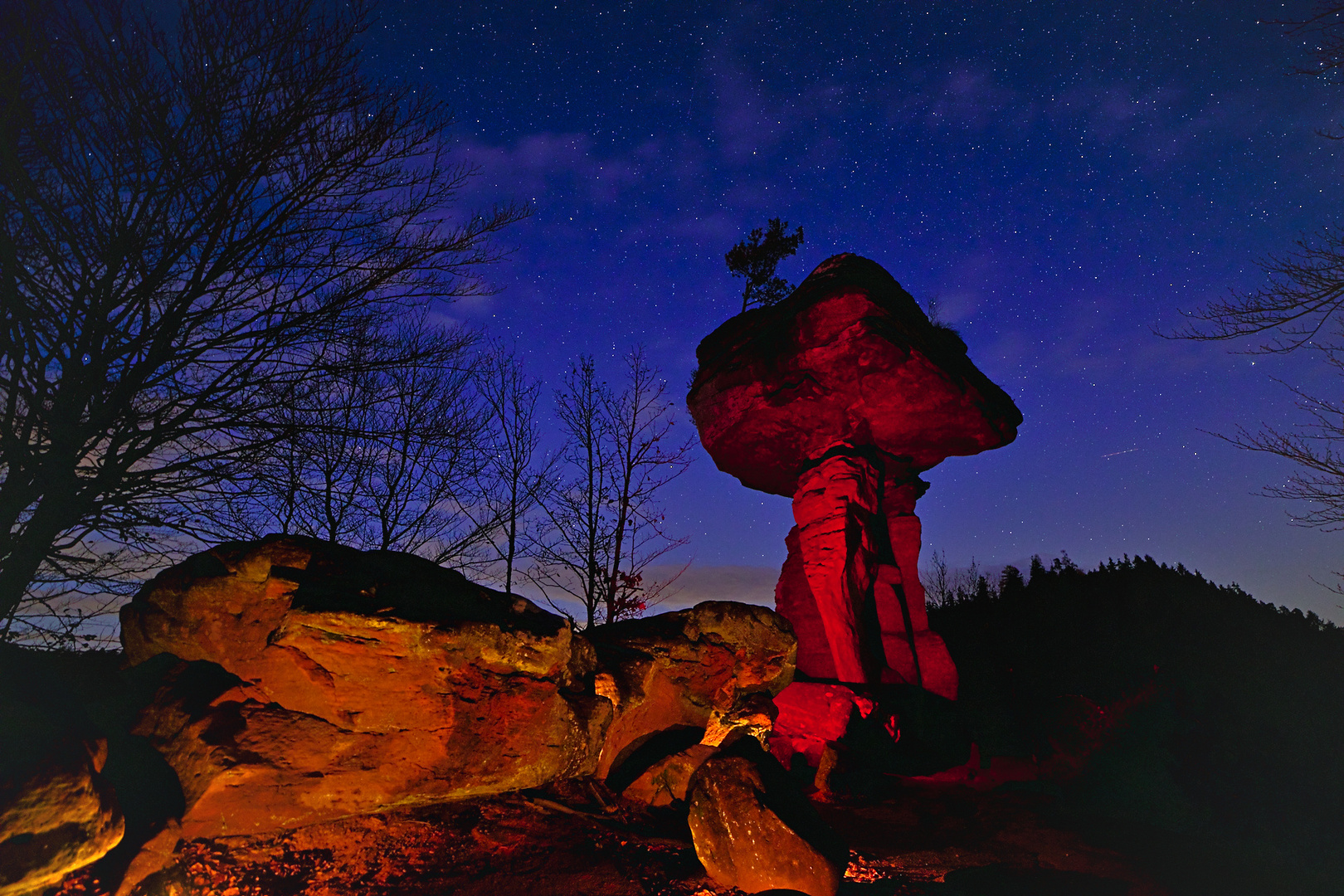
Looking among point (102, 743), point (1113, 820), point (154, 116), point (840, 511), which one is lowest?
point (1113, 820)

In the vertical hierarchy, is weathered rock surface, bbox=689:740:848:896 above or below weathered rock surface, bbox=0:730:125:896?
below

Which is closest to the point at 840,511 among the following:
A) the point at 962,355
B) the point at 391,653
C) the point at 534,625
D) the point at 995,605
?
the point at 962,355

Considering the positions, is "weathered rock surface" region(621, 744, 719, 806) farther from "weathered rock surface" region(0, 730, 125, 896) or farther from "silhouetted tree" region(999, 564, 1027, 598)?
"silhouetted tree" region(999, 564, 1027, 598)

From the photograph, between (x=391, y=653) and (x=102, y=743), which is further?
(x=391, y=653)

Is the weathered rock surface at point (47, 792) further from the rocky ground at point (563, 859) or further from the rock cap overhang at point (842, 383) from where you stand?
the rock cap overhang at point (842, 383)

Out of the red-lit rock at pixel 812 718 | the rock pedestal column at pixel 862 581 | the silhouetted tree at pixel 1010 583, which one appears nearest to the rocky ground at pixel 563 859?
the red-lit rock at pixel 812 718

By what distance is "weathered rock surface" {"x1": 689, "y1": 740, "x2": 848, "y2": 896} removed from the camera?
363cm

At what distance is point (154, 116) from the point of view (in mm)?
3770

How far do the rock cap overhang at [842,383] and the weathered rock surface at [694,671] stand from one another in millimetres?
5849

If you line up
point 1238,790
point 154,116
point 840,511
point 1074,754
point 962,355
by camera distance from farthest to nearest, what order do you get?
point 962,355
point 840,511
point 1074,754
point 1238,790
point 154,116

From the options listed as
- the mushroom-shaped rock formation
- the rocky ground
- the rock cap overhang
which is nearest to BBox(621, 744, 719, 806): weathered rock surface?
the rocky ground

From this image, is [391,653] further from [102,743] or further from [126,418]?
[126,418]

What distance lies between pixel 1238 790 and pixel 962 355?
775 centimetres

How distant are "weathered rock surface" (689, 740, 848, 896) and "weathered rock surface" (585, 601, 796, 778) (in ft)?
2.97
